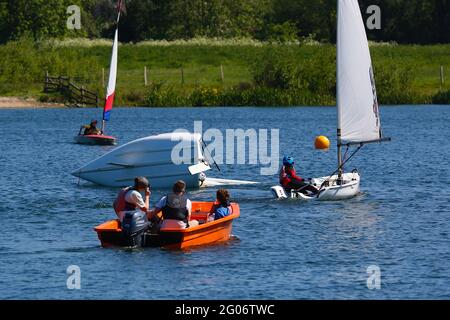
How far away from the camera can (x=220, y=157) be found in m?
64.3

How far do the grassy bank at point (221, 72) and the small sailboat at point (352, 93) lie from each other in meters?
50.9

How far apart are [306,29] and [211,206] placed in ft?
352

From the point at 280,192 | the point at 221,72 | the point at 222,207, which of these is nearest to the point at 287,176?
the point at 280,192

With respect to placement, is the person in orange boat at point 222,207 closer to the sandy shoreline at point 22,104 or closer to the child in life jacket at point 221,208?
the child in life jacket at point 221,208

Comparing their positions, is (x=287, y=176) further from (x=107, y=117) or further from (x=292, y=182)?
(x=107, y=117)

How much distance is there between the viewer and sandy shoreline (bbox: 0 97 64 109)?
10025cm

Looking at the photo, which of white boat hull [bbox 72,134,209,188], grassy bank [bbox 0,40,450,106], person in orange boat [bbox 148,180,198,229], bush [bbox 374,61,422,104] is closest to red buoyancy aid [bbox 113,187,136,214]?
person in orange boat [bbox 148,180,198,229]

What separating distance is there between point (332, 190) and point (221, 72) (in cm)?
6292

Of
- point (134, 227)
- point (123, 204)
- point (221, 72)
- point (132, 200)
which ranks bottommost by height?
point (134, 227)

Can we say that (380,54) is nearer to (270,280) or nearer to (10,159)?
(10,159)

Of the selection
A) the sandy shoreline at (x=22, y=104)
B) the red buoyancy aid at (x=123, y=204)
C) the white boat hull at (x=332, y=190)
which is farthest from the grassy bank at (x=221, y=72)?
the red buoyancy aid at (x=123, y=204)

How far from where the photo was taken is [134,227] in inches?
1350

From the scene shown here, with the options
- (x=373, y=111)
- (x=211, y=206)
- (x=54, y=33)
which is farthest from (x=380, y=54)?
(x=211, y=206)

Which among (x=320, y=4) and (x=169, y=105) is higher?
(x=320, y=4)
